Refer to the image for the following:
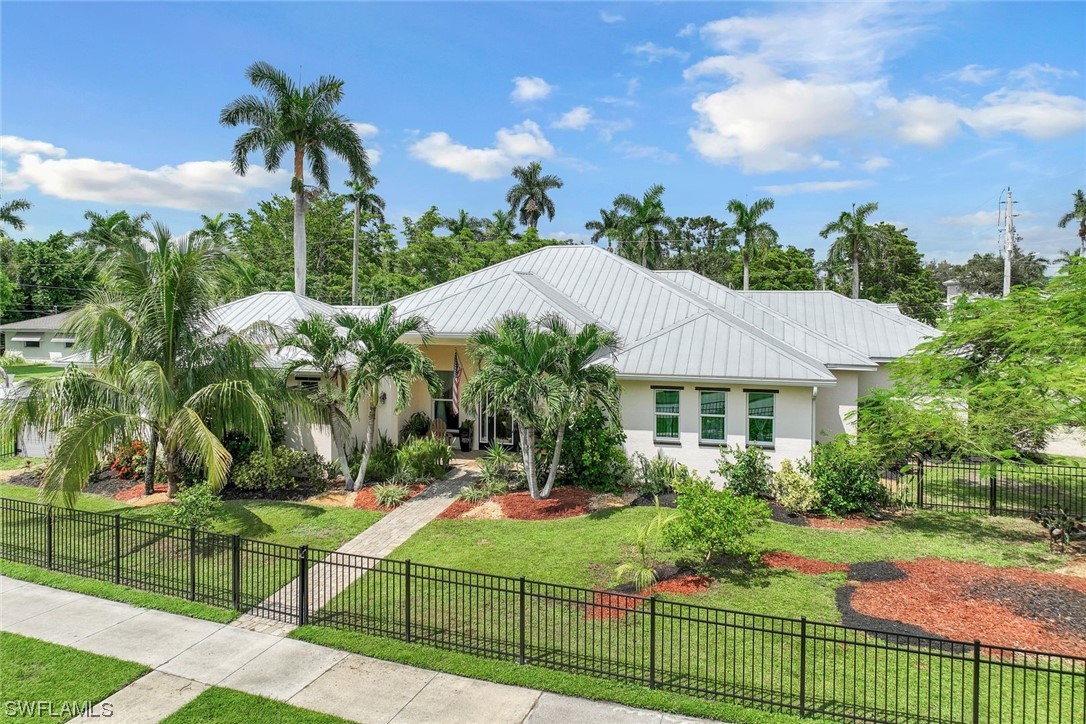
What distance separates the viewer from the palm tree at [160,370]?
14.5 meters

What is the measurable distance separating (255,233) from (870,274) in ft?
180

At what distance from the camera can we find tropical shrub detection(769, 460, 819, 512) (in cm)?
1589

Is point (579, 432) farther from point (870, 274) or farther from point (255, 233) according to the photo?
point (870, 274)

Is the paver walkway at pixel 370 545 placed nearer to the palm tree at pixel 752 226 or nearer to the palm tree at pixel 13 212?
the palm tree at pixel 752 226

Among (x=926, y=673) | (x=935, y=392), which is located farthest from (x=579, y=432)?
(x=926, y=673)

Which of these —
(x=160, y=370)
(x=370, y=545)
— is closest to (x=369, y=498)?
(x=370, y=545)

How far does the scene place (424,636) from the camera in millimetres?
9672

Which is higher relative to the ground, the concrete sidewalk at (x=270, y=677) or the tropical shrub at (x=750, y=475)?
the tropical shrub at (x=750, y=475)

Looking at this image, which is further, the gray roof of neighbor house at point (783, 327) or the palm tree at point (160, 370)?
the gray roof of neighbor house at point (783, 327)

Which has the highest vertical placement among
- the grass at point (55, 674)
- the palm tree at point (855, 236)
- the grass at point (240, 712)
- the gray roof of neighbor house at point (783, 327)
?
the palm tree at point (855, 236)

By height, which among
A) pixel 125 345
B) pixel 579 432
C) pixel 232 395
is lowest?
pixel 579 432

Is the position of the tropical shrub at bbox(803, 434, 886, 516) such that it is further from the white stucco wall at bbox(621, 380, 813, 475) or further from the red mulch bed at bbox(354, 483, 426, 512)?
the red mulch bed at bbox(354, 483, 426, 512)

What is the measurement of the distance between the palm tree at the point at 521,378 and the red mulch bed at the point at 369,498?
11.2 feet

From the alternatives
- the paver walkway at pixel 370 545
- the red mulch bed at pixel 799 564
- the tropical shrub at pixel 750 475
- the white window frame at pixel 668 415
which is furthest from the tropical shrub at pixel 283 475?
the red mulch bed at pixel 799 564
